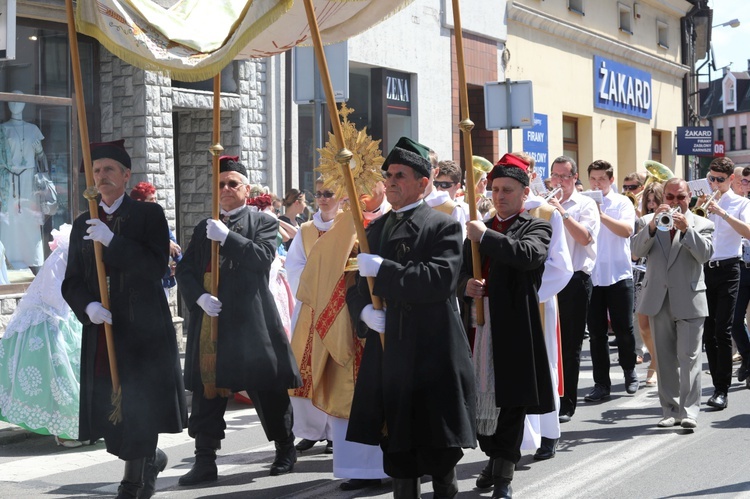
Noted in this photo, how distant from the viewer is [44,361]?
8.66 meters

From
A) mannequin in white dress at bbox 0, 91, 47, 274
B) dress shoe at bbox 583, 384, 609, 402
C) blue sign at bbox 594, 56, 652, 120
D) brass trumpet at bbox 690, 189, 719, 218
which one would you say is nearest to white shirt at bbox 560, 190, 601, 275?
brass trumpet at bbox 690, 189, 719, 218

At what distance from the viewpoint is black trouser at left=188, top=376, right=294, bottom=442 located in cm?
761

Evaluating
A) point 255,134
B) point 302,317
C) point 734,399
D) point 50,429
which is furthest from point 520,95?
point 50,429

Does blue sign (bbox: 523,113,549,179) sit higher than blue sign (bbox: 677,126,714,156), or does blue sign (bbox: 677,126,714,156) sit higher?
blue sign (bbox: 677,126,714,156)

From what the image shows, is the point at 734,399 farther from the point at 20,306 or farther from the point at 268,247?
the point at 20,306

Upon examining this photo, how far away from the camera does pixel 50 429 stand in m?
8.55

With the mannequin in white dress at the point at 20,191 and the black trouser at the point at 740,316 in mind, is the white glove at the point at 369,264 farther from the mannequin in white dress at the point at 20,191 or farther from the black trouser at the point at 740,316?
the mannequin in white dress at the point at 20,191

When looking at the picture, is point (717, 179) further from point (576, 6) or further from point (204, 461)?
point (576, 6)

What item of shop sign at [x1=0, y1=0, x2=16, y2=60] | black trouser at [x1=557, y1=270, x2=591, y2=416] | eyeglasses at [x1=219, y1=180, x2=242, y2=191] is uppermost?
shop sign at [x1=0, y1=0, x2=16, y2=60]

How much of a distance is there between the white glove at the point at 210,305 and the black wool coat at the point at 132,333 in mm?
609

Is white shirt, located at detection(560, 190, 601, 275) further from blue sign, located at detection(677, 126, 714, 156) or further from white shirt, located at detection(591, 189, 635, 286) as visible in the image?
blue sign, located at detection(677, 126, 714, 156)

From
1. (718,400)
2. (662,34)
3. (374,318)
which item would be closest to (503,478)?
(374,318)

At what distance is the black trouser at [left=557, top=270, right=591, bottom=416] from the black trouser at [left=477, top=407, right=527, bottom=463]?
9.03 ft

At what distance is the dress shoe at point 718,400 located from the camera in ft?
32.4
